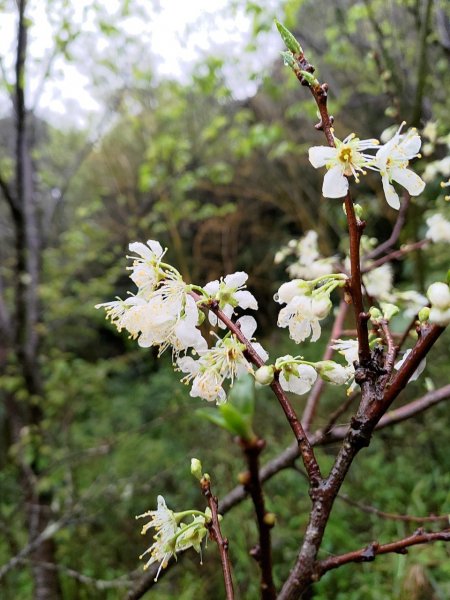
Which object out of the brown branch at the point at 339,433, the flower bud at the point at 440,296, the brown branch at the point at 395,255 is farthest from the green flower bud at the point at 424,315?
the brown branch at the point at 395,255

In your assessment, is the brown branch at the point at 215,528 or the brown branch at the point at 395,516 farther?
the brown branch at the point at 395,516

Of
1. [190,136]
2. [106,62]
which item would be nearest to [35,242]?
[106,62]

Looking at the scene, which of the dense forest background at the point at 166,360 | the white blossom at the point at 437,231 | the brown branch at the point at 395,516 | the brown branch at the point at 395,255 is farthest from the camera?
the dense forest background at the point at 166,360

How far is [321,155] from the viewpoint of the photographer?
1.86 feet

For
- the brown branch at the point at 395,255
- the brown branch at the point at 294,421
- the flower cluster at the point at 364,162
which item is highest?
the brown branch at the point at 395,255

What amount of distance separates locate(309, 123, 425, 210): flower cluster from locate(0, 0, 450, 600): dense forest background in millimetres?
637

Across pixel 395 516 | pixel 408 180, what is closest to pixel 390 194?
pixel 408 180

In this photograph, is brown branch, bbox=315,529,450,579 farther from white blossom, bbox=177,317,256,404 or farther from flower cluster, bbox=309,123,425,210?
flower cluster, bbox=309,123,425,210

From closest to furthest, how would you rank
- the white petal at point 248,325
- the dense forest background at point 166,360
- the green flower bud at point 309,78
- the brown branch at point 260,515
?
the brown branch at point 260,515 < the green flower bud at point 309,78 < the white petal at point 248,325 < the dense forest background at point 166,360

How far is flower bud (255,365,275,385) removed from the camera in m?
0.47

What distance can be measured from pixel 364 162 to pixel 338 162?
0.15ft

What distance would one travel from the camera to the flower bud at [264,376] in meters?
0.47

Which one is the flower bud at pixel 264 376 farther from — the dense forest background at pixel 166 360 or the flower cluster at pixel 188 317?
the dense forest background at pixel 166 360

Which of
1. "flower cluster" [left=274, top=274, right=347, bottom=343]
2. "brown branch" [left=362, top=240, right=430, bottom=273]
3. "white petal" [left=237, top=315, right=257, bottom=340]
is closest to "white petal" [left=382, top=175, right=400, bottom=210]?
"flower cluster" [left=274, top=274, right=347, bottom=343]
